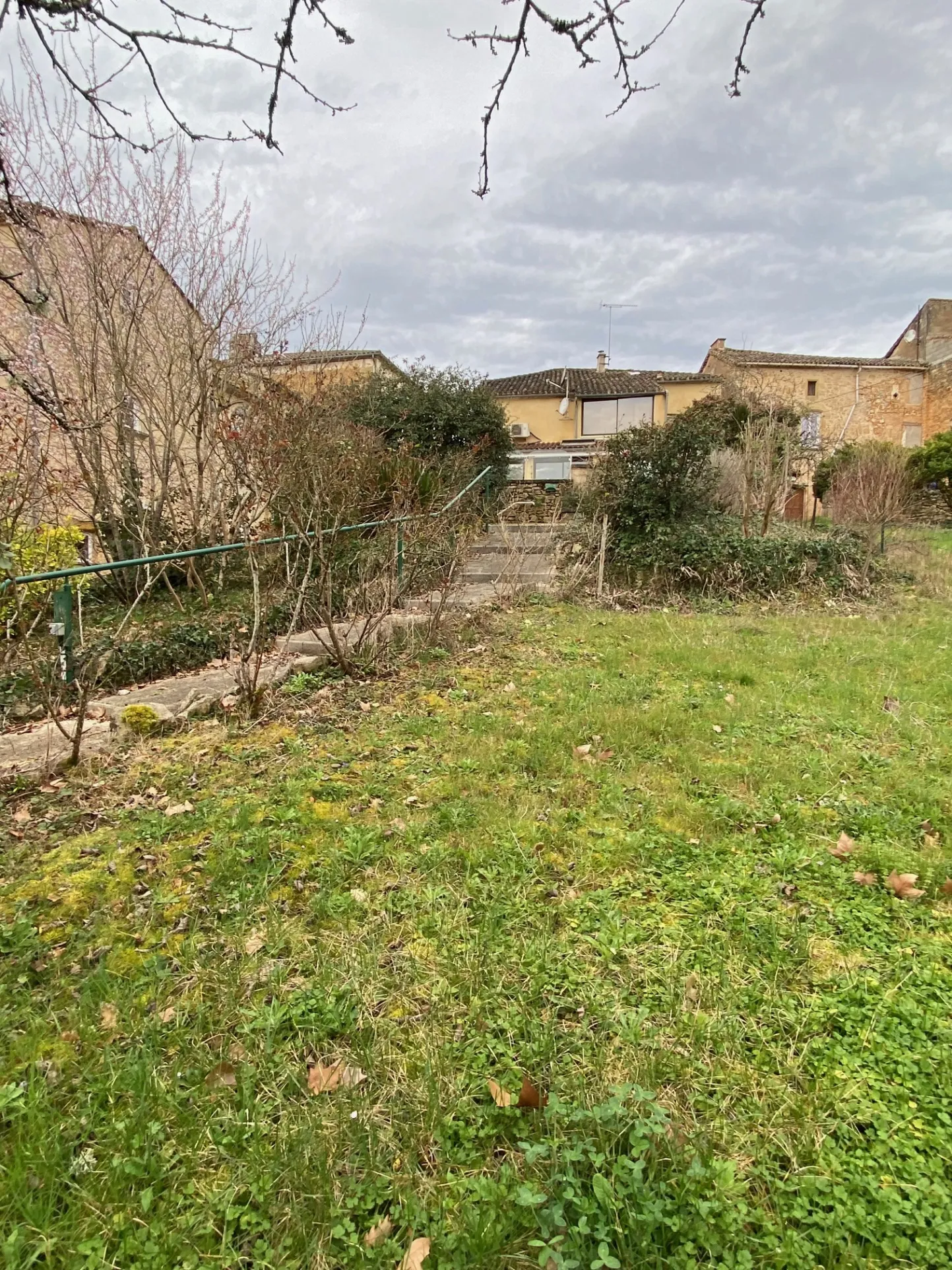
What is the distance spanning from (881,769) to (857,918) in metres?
1.42

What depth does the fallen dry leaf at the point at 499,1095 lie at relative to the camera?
1579 millimetres

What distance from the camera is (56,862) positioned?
2656 millimetres

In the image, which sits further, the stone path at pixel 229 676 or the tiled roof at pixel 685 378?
the tiled roof at pixel 685 378

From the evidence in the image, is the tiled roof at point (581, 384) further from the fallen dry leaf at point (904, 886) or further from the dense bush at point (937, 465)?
the fallen dry leaf at point (904, 886)

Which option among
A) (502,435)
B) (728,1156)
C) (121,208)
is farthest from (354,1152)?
(502,435)

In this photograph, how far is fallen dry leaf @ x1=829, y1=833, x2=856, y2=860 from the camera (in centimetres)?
262

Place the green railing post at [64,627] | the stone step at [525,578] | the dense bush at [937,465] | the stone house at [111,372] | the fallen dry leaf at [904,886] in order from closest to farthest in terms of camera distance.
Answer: the fallen dry leaf at [904,886]
the green railing post at [64,627]
the stone house at [111,372]
the stone step at [525,578]
the dense bush at [937,465]

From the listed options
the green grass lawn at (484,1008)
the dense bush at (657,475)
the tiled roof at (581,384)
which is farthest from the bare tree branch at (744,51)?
the tiled roof at (581,384)

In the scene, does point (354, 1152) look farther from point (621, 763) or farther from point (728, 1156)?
point (621, 763)

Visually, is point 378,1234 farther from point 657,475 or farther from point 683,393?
point 683,393

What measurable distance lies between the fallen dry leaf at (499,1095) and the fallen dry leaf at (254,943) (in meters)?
0.93

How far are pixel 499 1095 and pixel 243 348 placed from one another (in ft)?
26.8

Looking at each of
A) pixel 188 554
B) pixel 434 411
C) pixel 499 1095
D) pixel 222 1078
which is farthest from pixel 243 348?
pixel 499 1095

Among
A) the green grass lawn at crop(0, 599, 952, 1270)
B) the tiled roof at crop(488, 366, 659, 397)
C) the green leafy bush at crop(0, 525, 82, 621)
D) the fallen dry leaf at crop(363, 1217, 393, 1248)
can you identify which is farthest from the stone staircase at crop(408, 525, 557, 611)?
the tiled roof at crop(488, 366, 659, 397)
